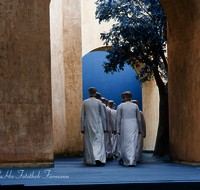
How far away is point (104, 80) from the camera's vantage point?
22828 mm

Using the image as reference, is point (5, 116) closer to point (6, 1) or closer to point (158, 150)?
point (6, 1)

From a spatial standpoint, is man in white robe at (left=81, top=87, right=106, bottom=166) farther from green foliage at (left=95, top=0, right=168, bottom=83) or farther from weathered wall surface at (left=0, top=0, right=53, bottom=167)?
green foliage at (left=95, top=0, right=168, bottom=83)

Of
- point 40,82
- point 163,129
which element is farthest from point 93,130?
point 163,129

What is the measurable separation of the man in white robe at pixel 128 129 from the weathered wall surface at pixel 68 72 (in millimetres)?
3574

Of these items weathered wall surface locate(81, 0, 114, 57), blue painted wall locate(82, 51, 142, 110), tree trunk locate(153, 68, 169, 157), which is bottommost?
tree trunk locate(153, 68, 169, 157)

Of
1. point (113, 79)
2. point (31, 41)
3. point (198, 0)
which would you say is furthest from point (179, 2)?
point (113, 79)

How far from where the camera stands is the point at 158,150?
13172 millimetres

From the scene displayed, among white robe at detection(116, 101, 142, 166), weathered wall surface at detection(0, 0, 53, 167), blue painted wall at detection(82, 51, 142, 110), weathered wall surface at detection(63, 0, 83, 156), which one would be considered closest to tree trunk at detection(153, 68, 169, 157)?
weathered wall surface at detection(63, 0, 83, 156)

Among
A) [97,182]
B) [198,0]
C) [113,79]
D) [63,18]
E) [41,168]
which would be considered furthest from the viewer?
[113,79]

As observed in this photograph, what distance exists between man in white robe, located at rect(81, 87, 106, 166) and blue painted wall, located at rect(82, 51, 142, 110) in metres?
13.6

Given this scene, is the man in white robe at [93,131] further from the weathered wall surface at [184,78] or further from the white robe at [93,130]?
the weathered wall surface at [184,78]

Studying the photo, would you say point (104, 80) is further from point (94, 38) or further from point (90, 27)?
point (90, 27)

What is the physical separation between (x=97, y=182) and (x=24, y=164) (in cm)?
251

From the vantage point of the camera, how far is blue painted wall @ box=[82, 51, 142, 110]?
22.6 m
